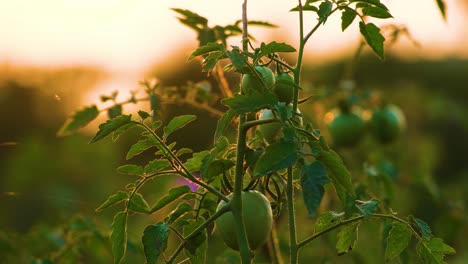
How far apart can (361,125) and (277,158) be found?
59.5 inches

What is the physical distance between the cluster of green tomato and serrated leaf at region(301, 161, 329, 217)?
4.78 feet

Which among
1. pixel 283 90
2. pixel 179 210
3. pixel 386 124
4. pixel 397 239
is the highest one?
pixel 283 90

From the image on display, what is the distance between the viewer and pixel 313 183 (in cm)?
84

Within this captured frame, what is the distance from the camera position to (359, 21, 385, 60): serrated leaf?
104 cm

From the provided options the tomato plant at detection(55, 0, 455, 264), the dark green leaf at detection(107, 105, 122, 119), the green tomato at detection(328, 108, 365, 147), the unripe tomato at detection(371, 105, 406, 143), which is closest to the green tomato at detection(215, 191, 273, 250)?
the tomato plant at detection(55, 0, 455, 264)

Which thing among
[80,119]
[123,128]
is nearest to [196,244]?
[123,128]

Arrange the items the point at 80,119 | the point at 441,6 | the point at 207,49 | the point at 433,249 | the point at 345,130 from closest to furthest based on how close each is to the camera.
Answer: the point at 207,49 → the point at 433,249 → the point at 441,6 → the point at 80,119 → the point at 345,130

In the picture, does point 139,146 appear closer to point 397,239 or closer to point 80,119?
point 397,239

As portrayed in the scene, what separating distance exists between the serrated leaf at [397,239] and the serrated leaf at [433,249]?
0.02 m

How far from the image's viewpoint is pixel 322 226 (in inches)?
43.1

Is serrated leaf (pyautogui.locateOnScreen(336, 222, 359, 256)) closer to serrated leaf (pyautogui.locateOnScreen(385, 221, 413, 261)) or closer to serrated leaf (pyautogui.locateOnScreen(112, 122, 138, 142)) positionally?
serrated leaf (pyautogui.locateOnScreen(385, 221, 413, 261))

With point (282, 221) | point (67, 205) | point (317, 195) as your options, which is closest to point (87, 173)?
point (67, 205)

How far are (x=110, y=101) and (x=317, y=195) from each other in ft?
2.55

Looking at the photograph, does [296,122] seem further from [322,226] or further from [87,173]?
[87,173]
